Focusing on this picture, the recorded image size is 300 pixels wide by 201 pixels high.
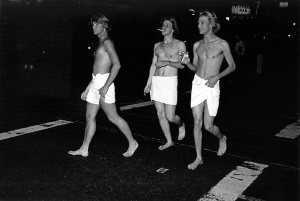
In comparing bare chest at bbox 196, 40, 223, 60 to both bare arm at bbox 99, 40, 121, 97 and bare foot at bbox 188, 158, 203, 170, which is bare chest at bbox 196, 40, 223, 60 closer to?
bare arm at bbox 99, 40, 121, 97

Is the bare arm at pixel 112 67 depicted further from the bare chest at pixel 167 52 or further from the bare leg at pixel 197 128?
the bare leg at pixel 197 128

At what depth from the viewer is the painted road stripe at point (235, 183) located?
4.38 metres

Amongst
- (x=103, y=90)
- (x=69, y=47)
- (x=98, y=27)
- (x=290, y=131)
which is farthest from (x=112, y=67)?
(x=69, y=47)

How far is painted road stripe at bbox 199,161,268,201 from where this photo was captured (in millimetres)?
4379

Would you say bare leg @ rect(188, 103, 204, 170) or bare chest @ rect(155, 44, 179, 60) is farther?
bare chest @ rect(155, 44, 179, 60)

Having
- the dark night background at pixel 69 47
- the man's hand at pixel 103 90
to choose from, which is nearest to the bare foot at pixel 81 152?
the man's hand at pixel 103 90

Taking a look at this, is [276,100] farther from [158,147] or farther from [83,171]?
[83,171]

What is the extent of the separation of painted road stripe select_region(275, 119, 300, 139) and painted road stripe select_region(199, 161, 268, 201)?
2361mm

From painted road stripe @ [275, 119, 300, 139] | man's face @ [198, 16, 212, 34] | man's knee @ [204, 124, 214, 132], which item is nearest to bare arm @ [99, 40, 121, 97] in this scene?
man's face @ [198, 16, 212, 34]

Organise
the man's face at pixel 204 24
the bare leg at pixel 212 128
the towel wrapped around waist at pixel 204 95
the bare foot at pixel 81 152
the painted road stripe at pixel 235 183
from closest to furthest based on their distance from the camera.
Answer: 1. the painted road stripe at pixel 235 183
2. the man's face at pixel 204 24
3. the towel wrapped around waist at pixel 204 95
4. the bare leg at pixel 212 128
5. the bare foot at pixel 81 152

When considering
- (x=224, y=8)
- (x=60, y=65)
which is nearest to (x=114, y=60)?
(x=60, y=65)

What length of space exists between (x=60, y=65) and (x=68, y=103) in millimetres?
3713

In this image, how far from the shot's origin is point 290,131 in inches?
322

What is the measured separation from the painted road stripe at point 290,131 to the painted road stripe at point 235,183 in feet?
7.75
